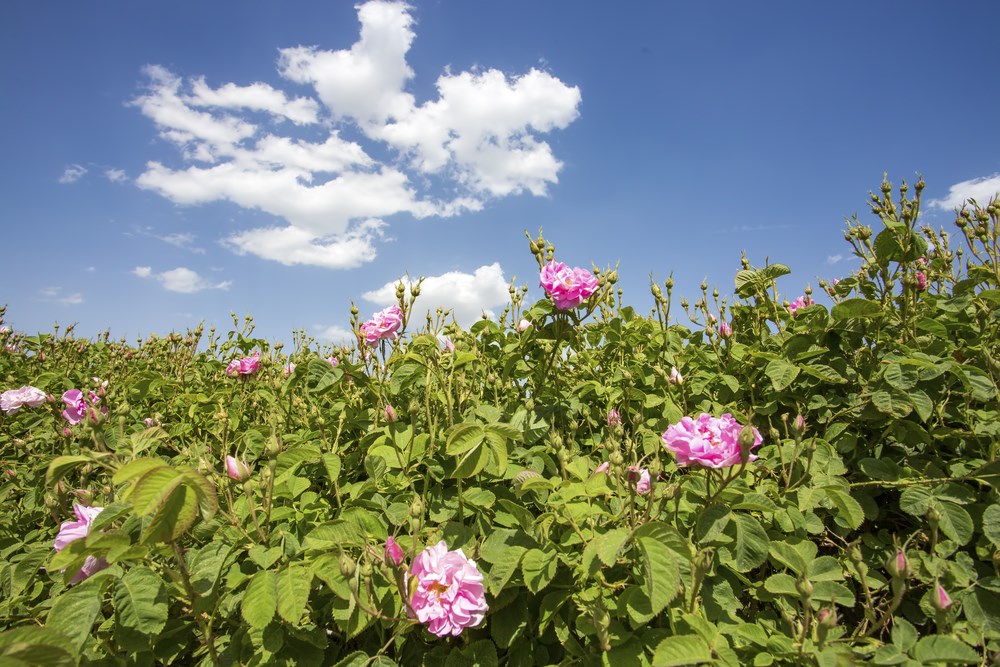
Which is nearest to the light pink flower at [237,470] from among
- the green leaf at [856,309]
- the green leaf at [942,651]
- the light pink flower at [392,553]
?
the light pink flower at [392,553]

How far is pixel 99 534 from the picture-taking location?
1.38 m

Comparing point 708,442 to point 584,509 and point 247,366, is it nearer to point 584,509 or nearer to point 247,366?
point 584,509

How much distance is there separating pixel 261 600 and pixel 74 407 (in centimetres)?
205

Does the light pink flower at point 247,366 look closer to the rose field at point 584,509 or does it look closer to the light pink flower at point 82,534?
the rose field at point 584,509

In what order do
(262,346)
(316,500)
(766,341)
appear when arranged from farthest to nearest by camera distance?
(262,346) → (766,341) → (316,500)

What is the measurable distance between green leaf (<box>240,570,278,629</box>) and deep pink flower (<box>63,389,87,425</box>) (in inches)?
76.0

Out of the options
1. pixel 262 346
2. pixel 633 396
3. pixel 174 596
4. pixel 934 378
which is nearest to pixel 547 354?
pixel 633 396

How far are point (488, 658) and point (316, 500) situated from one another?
788mm

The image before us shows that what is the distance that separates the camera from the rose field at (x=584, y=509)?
1.35 meters

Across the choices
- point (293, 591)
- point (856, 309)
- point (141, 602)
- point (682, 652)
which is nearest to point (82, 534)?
point (141, 602)

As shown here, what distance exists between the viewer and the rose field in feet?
4.44

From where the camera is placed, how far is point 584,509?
5.08 feet

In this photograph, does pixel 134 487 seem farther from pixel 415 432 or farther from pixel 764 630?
pixel 764 630

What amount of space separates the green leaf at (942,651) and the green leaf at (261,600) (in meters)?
1.56
